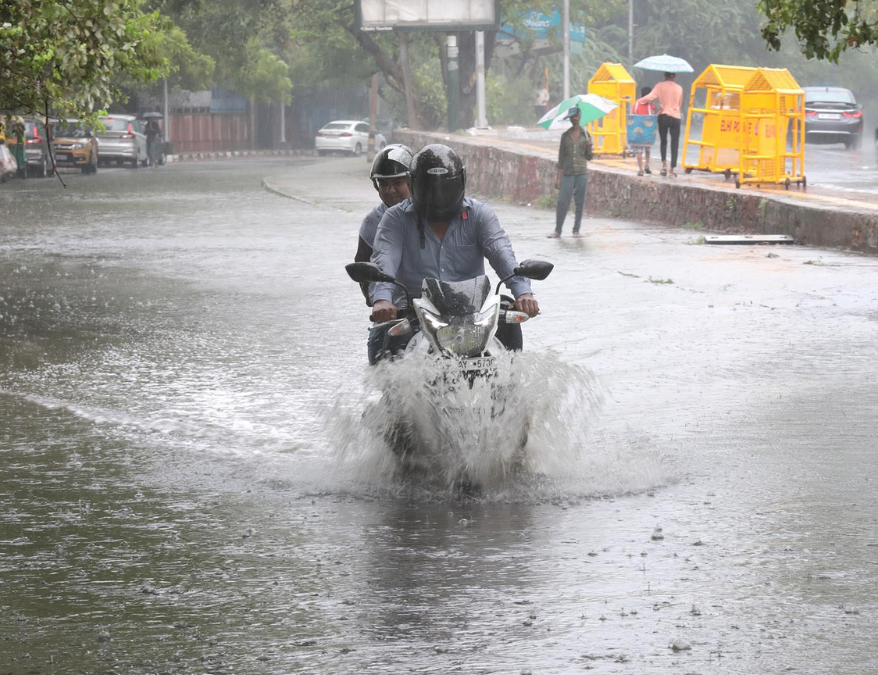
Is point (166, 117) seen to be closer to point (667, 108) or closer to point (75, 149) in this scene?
point (75, 149)

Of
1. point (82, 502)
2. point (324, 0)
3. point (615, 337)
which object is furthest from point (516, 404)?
point (324, 0)

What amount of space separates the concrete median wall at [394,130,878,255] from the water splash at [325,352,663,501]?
35.8 feet

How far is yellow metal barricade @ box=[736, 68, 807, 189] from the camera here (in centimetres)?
2231

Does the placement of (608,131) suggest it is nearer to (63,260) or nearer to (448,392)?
(63,260)

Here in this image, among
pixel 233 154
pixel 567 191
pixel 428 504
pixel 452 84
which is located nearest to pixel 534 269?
pixel 428 504

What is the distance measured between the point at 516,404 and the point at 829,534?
4.86ft

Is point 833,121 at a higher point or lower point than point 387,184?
higher

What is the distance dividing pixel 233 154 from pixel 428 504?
57.1 meters

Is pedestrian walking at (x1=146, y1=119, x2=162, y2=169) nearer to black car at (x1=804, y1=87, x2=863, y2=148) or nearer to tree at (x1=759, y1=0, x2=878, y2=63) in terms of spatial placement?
black car at (x1=804, y1=87, x2=863, y2=148)

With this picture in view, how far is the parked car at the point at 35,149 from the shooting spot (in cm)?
3916

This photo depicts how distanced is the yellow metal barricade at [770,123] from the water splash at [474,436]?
1571cm

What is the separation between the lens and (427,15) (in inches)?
1575

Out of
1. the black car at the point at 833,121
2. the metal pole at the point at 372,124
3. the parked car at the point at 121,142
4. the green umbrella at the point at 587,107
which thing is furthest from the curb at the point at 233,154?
the green umbrella at the point at 587,107

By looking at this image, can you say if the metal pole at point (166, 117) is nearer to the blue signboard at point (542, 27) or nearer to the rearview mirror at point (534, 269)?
the blue signboard at point (542, 27)
